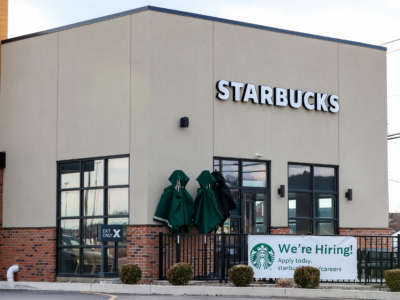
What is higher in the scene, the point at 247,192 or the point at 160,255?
the point at 247,192

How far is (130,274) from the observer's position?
20.3 meters

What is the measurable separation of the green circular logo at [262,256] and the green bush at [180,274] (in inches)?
69.9

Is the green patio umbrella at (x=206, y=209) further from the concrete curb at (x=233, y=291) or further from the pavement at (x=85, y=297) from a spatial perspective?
the pavement at (x=85, y=297)

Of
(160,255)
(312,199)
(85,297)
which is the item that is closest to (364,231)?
(312,199)

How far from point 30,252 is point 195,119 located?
650 cm

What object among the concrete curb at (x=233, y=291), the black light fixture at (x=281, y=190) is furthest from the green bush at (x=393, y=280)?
the black light fixture at (x=281, y=190)

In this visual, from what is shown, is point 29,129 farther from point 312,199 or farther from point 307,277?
point 307,277

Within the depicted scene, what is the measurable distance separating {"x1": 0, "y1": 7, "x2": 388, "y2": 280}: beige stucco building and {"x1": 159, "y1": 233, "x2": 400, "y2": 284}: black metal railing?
101 centimetres

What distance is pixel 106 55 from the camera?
75.4ft

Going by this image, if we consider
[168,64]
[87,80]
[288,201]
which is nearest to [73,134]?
[87,80]

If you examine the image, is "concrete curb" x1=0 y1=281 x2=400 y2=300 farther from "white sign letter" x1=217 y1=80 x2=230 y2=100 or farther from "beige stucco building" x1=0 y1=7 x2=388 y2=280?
"white sign letter" x1=217 y1=80 x2=230 y2=100

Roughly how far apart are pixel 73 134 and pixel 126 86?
234 centimetres

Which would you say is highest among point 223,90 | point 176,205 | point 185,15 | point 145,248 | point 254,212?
point 185,15

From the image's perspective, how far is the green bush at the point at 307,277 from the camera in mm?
19375
